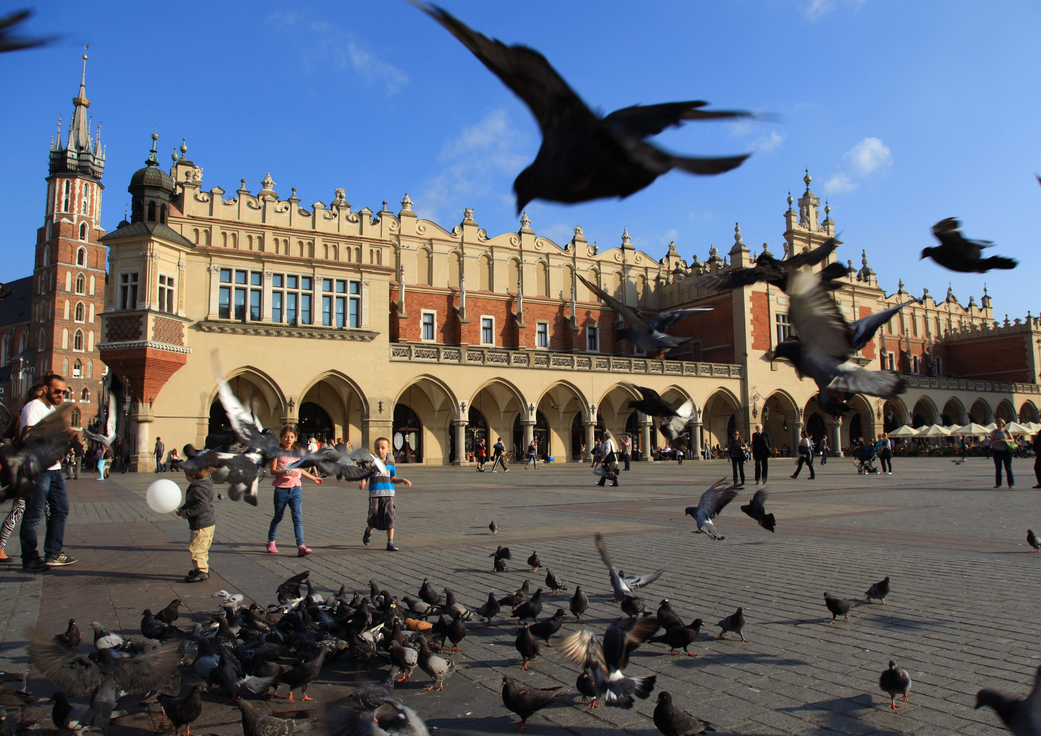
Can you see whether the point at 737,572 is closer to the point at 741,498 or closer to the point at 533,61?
the point at 533,61

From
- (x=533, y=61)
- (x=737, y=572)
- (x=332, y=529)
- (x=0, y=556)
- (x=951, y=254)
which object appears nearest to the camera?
(x=533, y=61)

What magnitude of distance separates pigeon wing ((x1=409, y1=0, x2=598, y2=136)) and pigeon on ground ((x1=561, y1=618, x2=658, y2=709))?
2.22 m

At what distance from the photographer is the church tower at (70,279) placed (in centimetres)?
7544

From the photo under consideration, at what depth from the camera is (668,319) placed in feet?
11.4

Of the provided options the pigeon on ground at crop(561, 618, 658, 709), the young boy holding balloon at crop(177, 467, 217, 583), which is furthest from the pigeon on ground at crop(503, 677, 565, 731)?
the young boy holding balloon at crop(177, 467, 217, 583)

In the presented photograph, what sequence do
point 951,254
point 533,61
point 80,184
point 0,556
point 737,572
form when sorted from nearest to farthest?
point 533,61 < point 951,254 < point 737,572 < point 0,556 < point 80,184

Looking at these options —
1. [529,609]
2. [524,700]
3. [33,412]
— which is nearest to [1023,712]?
[524,700]

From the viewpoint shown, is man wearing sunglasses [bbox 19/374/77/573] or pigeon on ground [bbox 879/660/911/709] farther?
man wearing sunglasses [bbox 19/374/77/573]

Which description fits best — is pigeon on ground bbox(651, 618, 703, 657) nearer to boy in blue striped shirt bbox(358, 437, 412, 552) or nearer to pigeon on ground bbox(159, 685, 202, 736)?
pigeon on ground bbox(159, 685, 202, 736)

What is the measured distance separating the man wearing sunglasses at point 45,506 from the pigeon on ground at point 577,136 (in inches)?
235

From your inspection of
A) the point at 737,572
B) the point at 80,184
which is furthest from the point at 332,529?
the point at 80,184

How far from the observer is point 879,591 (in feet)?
16.5

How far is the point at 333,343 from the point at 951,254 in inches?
1185

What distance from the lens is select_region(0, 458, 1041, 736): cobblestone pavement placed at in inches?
132
